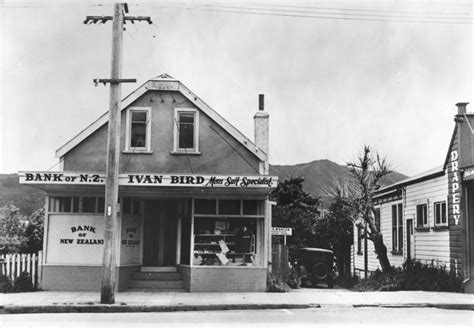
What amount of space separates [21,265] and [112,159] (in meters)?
5.20

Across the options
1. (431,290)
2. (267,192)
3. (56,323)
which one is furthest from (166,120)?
(431,290)

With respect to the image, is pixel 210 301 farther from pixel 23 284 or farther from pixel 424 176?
pixel 424 176

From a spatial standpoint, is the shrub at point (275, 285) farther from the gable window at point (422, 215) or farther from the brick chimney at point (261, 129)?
the gable window at point (422, 215)

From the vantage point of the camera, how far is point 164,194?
58.3 feet

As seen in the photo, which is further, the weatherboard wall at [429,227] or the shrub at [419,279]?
the weatherboard wall at [429,227]

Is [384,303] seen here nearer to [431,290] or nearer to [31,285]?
[431,290]

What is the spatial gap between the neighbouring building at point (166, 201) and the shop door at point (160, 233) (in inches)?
1.3

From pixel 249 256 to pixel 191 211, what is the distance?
225cm

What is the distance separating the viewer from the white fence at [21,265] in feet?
56.4

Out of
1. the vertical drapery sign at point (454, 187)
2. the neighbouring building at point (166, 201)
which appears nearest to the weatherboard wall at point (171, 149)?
the neighbouring building at point (166, 201)

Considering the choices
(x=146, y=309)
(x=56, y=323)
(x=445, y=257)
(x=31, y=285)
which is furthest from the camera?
(x=445, y=257)

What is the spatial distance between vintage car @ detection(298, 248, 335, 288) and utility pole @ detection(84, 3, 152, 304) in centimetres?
1204

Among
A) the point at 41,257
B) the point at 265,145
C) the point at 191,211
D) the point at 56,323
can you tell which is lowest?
the point at 56,323

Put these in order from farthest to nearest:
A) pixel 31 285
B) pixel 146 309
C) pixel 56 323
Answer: pixel 31 285 < pixel 146 309 < pixel 56 323
